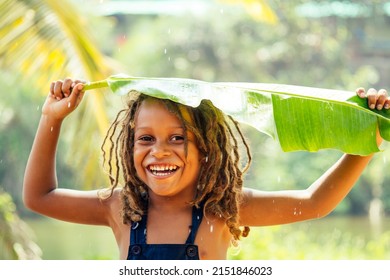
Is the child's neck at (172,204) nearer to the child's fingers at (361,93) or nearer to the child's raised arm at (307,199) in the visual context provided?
the child's raised arm at (307,199)

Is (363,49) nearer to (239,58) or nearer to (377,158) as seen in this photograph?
(239,58)

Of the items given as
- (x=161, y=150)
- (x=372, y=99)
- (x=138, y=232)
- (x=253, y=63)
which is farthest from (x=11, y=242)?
(x=253, y=63)

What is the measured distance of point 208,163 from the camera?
1.87m

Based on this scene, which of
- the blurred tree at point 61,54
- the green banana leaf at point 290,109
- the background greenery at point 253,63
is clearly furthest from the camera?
the background greenery at point 253,63

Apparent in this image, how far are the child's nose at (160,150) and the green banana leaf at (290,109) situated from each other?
17 centimetres

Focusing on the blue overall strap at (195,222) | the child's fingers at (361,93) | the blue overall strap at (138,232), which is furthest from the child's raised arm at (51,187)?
the child's fingers at (361,93)

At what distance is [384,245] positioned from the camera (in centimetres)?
612

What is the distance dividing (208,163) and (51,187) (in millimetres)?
372

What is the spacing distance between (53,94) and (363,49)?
44.6 ft

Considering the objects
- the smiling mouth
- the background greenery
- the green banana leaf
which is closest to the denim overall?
the smiling mouth

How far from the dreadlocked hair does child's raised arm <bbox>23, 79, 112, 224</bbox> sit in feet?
0.25

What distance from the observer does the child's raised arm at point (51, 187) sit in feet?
6.01

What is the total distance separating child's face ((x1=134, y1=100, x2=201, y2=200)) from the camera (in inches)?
69.3

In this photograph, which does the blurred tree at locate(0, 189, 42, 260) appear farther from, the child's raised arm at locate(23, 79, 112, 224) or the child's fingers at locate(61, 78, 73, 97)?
the child's fingers at locate(61, 78, 73, 97)
